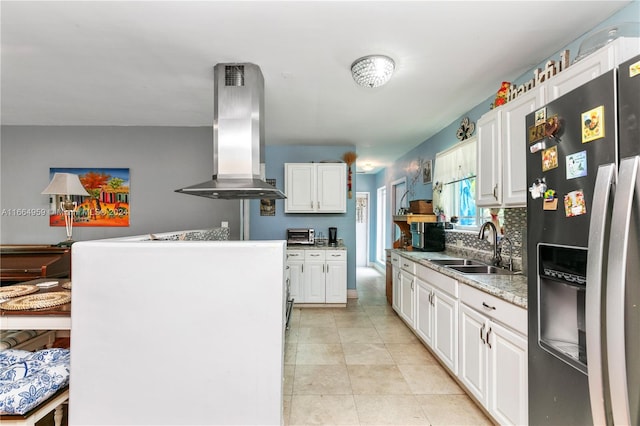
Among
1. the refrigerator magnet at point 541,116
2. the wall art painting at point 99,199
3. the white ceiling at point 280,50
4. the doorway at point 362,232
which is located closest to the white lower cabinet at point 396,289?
the white ceiling at point 280,50

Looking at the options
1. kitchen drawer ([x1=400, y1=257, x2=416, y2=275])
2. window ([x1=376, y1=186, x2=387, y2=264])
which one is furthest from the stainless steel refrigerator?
window ([x1=376, y1=186, x2=387, y2=264])

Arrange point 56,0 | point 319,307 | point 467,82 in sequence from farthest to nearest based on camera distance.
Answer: point 319,307
point 467,82
point 56,0

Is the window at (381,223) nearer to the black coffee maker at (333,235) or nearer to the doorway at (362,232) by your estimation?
the doorway at (362,232)

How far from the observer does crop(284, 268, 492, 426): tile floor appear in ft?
6.55

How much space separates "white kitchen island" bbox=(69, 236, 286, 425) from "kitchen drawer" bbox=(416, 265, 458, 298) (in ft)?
5.35

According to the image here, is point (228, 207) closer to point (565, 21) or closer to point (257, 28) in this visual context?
point (257, 28)

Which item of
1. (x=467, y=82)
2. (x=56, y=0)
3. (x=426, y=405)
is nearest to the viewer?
(x=56, y=0)

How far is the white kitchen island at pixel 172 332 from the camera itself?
Result: 3.98 feet

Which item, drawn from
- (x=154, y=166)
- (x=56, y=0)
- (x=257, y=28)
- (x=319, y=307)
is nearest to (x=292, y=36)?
(x=257, y=28)

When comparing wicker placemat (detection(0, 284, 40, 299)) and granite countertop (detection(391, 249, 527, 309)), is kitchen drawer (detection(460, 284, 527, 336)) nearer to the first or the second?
granite countertop (detection(391, 249, 527, 309))

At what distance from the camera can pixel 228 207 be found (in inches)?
160

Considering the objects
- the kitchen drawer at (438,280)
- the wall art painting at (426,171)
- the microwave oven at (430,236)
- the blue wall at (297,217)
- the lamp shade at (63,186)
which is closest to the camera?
the kitchen drawer at (438,280)

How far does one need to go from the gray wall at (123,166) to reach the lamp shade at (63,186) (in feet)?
2.44

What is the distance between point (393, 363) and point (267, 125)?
3.09 m
